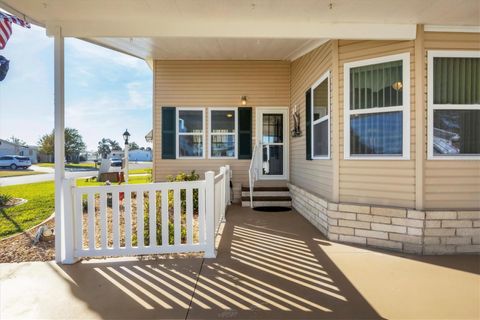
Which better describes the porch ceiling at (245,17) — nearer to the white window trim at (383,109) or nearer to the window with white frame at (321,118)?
the white window trim at (383,109)

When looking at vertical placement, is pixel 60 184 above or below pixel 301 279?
above

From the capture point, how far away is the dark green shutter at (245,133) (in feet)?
23.2

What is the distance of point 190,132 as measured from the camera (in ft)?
23.5

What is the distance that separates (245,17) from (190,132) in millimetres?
4169

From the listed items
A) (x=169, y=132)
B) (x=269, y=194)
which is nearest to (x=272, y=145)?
(x=269, y=194)

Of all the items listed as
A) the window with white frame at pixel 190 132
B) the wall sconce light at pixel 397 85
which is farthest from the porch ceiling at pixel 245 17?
the window with white frame at pixel 190 132

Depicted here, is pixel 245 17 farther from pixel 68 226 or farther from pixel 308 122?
pixel 68 226

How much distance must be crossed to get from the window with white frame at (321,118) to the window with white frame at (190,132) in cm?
303

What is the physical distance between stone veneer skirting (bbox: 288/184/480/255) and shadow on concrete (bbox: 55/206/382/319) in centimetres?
66

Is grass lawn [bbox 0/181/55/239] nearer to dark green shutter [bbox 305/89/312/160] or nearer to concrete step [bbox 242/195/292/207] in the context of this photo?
concrete step [bbox 242/195/292/207]

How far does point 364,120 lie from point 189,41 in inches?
148

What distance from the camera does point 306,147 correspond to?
553 centimetres

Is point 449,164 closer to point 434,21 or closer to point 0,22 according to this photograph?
point 434,21

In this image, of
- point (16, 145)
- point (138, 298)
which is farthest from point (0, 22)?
point (16, 145)
